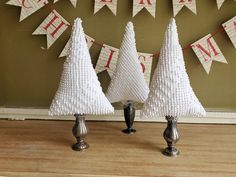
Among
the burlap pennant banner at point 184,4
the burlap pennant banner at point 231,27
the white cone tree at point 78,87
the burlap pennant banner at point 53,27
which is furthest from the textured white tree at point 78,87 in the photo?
the burlap pennant banner at point 231,27

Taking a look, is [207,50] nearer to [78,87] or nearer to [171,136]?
[171,136]

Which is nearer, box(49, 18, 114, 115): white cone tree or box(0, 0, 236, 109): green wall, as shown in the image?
box(49, 18, 114, 115): white cone tree

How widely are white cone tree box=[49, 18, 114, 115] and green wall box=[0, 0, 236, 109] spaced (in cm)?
23

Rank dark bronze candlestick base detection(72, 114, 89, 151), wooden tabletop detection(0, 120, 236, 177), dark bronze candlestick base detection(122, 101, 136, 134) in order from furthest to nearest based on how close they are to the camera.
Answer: dark bronze candlestick base detection(122, 101, 136, 134) < dark bronze candlestick base detection(72, 114, 89, 151) < wooden tabletop detection(0, 120, 236, 177)

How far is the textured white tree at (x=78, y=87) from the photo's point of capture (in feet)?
2.59

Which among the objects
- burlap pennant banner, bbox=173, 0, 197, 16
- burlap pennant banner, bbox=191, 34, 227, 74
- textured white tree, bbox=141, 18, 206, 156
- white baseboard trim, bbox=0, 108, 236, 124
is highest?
burlap pennant banner, bbox=173, 0, 197, 16

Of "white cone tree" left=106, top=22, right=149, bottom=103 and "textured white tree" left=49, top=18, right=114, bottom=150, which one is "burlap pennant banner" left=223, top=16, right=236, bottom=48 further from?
"textured white tree" left=49, top=18, right=114, bottom=150

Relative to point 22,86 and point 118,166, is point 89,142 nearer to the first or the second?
point 118,166

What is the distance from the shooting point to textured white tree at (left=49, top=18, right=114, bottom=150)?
79cm

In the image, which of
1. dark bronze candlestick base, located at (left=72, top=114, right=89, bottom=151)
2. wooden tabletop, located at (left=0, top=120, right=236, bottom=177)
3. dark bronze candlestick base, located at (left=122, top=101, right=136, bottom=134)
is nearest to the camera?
wooden tabletop, located at (left=0, top=120, right=236, bottom=177)

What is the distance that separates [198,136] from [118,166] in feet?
1.02

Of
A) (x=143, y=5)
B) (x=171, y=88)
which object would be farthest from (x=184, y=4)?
(x=171, y=88)

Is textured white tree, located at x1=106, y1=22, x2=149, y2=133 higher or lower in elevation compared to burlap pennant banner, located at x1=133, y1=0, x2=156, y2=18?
lower

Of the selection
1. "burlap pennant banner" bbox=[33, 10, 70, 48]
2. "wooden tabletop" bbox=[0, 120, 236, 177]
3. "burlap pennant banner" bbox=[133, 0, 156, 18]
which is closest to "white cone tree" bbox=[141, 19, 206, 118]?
"wooden tabletop" bbox=[0, 120, 236, 177]
